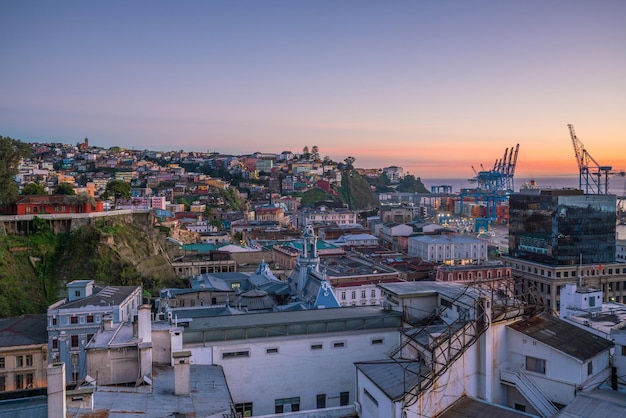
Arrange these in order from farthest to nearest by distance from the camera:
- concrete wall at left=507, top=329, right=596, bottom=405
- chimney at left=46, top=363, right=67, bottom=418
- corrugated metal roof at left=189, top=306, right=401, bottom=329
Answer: corrugated metal roof at left=189, top=306, right=401, bottom=329 → concrete wall at left=507, top=329, right=596, bottom=405 → chimney at left=46, top=363, right=67, bottom=418

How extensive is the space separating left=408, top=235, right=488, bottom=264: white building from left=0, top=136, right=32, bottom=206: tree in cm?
4526

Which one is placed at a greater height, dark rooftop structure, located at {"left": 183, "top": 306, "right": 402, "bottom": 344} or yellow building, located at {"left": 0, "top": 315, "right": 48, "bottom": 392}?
dark rooftop structure, located at {"left": 183, "top": 306, "right": 402, "bottom": 344}

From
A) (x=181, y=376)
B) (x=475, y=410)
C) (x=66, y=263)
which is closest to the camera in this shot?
(x=181, y=376)

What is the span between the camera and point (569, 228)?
172ft

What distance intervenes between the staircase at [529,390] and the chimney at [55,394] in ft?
38.7

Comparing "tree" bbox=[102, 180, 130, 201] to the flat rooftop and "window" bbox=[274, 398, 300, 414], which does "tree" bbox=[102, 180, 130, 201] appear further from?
the flat rooftop

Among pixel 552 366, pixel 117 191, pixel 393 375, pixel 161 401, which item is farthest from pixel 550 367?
pixel 117 191

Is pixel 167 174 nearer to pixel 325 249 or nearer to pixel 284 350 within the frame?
pixel 325 249

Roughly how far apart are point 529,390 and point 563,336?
1.87m

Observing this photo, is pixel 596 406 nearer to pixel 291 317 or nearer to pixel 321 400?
pixel 321 400

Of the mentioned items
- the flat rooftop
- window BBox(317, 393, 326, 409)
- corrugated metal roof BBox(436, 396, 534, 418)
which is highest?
the flat rooftop

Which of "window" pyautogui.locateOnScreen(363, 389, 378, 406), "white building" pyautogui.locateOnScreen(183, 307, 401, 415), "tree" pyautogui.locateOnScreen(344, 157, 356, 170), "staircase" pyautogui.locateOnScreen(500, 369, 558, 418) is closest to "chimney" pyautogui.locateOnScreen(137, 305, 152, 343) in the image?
"white building" pyautogui.locateOnScreen(183, 307, 401, 415)

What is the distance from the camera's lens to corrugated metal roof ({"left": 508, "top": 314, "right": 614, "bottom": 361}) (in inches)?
577

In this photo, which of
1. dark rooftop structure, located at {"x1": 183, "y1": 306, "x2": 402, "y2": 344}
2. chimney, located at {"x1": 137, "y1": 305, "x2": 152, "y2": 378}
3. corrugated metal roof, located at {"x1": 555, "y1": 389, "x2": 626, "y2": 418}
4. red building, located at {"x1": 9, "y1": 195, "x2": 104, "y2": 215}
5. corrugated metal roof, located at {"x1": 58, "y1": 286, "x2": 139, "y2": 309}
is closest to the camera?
corrugated metal roof, located at {"x1": 555, "y1": 389, "x2": 626, "y2": 418}
